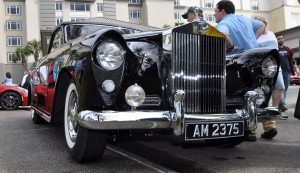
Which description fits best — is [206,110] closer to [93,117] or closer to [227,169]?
[227,169]

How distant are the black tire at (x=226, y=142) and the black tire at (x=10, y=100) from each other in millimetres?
7130

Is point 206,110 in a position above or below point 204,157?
above

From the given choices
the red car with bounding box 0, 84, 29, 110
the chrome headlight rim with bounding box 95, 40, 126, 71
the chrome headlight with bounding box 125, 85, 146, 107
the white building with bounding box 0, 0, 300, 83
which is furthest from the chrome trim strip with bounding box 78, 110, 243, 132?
the white building with bounding box 0, 0, 300, 83

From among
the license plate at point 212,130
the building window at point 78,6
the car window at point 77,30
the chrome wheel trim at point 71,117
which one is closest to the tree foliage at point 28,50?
the building window at point 78,6

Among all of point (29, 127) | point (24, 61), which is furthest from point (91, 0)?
point (29, 127)

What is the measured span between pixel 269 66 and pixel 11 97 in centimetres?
783

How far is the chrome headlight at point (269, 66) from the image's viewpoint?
3.42 meters

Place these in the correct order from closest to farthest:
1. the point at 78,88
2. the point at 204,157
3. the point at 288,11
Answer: the point at 78,88 < the point at 204,157 < the point at 288,11

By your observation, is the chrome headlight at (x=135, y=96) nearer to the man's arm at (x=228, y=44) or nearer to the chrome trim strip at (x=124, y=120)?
the chrome trim strip at (x=124, y=120)

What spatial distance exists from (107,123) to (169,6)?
4996 centimetres

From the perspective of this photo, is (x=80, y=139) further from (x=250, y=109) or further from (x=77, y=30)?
(x=77, y=30)

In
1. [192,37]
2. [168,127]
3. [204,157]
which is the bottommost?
[204,157]

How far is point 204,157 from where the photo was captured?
3.37 m

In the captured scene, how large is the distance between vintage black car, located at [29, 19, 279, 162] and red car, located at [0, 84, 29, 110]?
6.61 m
